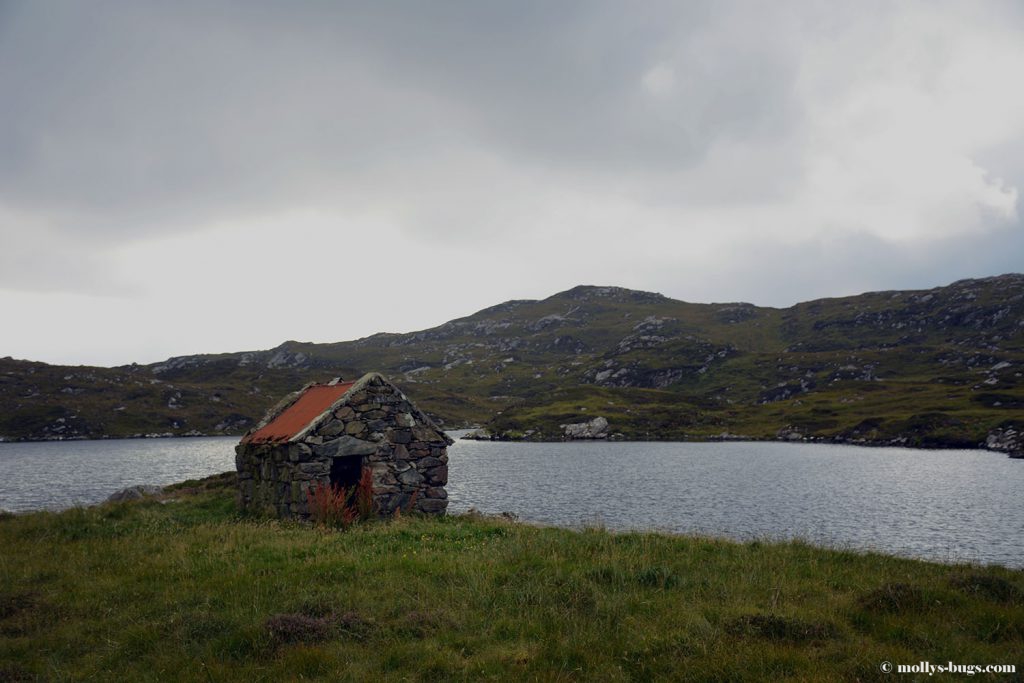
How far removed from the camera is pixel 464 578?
12.3 m

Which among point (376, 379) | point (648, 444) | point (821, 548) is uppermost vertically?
point (376, 379)

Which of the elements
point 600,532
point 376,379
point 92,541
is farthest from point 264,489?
point 600,532

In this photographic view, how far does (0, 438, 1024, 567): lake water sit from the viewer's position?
38.0 meters

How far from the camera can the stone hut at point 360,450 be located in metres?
22.8

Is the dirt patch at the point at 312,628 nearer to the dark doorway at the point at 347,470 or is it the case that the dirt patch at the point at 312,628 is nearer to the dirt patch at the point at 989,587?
the dirt patch at the point at 989,587

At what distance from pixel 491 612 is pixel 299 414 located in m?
18.0

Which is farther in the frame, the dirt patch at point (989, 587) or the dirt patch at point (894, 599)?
the dirt patch at point (989, 587)

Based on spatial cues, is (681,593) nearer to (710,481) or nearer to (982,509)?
(982,509)

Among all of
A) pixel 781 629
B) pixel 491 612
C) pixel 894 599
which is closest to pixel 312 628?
pixel 491 612

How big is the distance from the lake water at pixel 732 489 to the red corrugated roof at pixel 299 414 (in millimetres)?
11507

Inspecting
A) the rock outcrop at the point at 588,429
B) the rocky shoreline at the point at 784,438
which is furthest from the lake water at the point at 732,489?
the rock outcrop at the point at 588,429

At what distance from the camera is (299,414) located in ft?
86.0

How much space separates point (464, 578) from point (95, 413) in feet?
633

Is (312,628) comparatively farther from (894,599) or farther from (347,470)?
(347,470)
